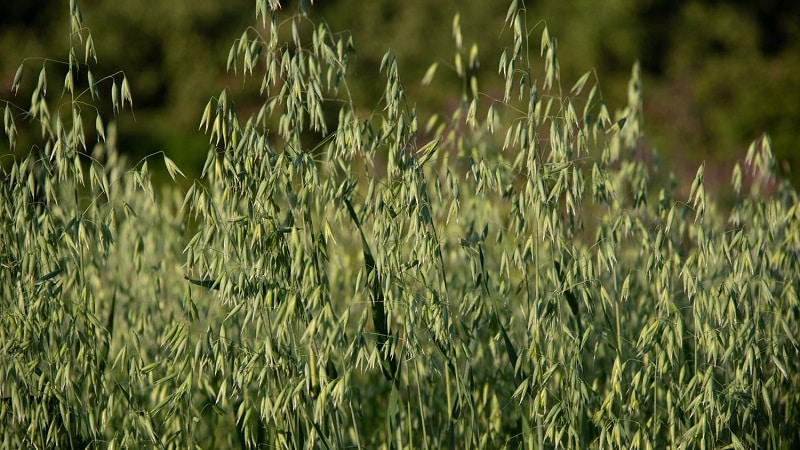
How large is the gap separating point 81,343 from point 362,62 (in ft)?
35.9

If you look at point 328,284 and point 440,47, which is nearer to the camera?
point 328,284

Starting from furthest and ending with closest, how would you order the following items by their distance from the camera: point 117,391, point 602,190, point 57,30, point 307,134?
point 57,30 → point 307,134 → point 117,391 → point 602,190

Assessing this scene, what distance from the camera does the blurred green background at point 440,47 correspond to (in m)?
11.2

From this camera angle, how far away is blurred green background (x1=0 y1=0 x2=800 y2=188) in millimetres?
11195

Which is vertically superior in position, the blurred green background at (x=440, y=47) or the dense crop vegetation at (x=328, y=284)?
the blurred green background at (x=440, y=47)

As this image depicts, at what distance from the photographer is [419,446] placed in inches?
102

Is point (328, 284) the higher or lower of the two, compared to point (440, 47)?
lower

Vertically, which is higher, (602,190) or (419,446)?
(602,190)

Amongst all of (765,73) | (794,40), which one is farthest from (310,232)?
(794,40)

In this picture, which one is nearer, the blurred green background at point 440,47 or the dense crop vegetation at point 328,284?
the dense crop vegetation at point 328,284

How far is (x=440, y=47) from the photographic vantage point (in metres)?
12.4

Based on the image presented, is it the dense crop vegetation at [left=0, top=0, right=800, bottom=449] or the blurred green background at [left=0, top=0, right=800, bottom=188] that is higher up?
the blurred green background at [left=0, top=0, right=800, bottom=188]

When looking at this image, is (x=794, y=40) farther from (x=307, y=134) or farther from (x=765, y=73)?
(x=307, y=134)

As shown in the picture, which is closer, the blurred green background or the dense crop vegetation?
the dense crop vegetation
